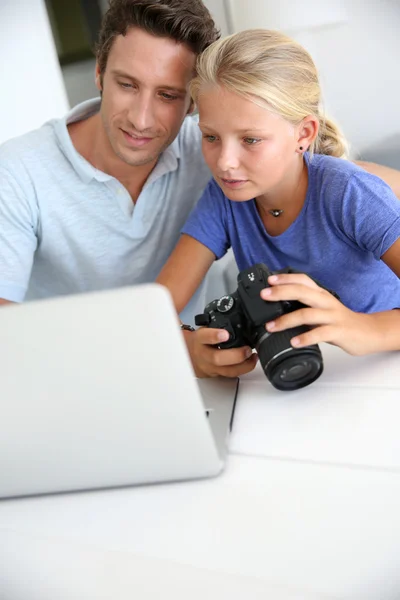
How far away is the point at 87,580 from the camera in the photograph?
523 millimetres

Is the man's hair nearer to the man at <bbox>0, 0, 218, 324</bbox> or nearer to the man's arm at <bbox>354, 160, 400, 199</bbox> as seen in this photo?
the man at <bbox>0, 0, 218, 324</bbox>

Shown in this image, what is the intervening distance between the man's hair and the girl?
12 centimetres

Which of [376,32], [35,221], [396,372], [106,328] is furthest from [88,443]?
[376,32]

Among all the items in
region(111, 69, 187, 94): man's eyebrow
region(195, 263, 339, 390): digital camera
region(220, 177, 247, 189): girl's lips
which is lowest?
region(195, 263, 339, 390): digital camera

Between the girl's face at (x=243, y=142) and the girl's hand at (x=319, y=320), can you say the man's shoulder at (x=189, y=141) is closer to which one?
the girl's face at (x=243, y=142)

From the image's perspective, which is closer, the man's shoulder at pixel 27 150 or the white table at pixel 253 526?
the white table at pixel 253 526

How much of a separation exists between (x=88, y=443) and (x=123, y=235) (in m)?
0.73

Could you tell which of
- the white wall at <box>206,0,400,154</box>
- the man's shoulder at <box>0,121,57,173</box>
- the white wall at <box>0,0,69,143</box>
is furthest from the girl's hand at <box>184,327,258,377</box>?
the white wall at <box>0,0,69,143</box>

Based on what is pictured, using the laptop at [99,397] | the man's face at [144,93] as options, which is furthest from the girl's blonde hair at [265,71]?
the laptop at [99,397]

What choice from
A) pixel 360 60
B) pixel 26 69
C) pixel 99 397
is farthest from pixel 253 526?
pixel 26 69

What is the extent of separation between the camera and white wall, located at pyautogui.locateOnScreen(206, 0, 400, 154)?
1743mm

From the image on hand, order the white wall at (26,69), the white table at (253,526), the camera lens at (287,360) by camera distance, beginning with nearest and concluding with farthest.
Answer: the white table at (253,526)
the camera lens at (287,360)
the white wall at (26,69)

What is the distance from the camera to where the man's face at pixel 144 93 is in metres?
1.05

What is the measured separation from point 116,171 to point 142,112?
0.18 m
